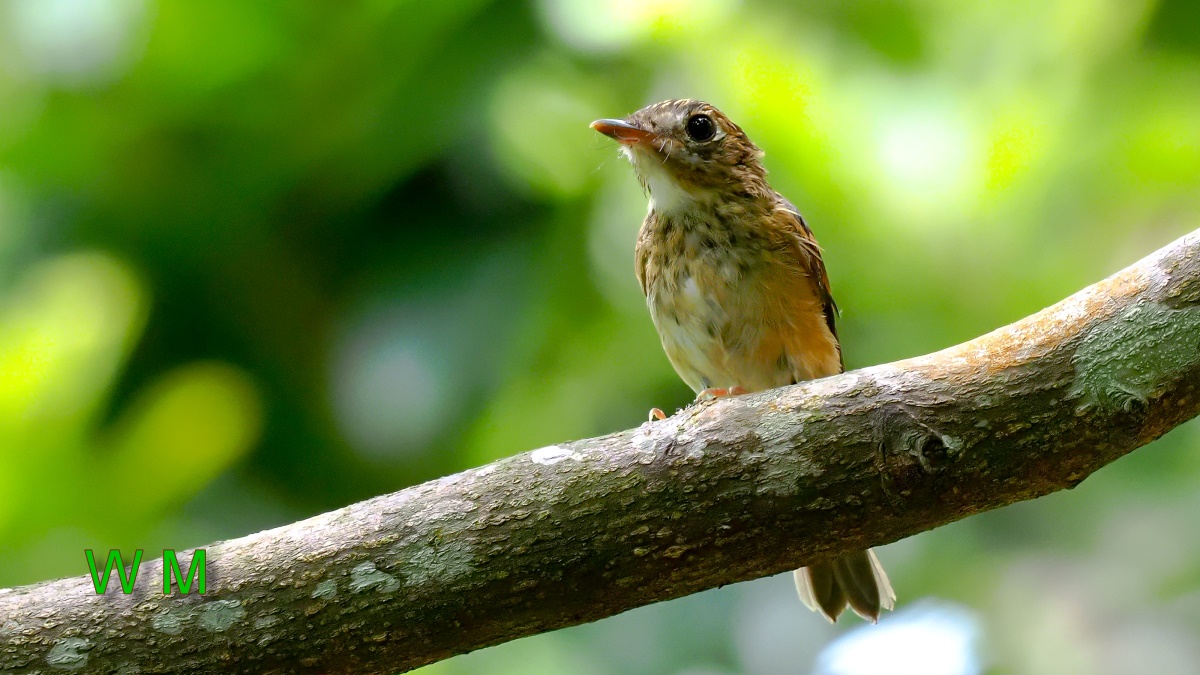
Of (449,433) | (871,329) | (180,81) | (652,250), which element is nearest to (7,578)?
(449,433)

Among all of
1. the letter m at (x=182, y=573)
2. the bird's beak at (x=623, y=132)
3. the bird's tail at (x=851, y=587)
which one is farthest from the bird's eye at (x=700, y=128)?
the letter m at (x=182, y=573)

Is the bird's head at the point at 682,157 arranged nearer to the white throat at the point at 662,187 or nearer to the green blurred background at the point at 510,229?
the white throat at the point at 662,187

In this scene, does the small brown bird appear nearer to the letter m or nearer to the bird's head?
the bird's head

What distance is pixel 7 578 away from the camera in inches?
193

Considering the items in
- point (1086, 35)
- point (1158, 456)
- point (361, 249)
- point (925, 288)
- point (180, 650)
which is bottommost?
point (180, 650)

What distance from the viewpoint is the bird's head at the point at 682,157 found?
3.62 m

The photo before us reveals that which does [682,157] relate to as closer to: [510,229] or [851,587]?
[851,587]

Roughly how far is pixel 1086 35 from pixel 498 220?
3.34m

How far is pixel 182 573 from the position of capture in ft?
7.82

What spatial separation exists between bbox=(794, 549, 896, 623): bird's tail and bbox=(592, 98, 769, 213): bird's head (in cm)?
126

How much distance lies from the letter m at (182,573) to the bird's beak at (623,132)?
6.00ft

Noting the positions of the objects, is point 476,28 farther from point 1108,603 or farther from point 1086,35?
point 1108,603

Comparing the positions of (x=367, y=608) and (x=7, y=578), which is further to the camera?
(x=7, y=578)

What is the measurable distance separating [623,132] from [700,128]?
31 cm
